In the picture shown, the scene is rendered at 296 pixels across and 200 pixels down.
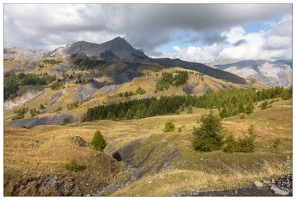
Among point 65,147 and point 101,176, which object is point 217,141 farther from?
point 65,147

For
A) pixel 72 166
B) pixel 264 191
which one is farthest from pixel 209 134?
pixel 72 166

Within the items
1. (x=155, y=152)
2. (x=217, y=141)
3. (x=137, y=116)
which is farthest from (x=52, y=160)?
(x=137, y=116)

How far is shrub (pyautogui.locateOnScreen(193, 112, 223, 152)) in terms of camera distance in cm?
3072

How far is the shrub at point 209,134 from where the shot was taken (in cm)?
3072

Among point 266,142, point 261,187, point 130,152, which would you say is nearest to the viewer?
point 261,187

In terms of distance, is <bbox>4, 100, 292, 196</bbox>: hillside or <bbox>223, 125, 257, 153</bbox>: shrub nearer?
<bbox>4, 100, 292, 196</bbox>: hillside

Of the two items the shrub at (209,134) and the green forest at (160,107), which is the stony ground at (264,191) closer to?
the shrub at (209,134)

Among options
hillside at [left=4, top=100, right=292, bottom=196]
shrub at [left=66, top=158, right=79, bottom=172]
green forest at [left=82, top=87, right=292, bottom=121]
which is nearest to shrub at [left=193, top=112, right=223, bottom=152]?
hillside at [left=4, top=100, right=292, bottom=196]

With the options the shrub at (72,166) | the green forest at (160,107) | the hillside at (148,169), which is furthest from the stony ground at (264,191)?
the green forest at (160,107)

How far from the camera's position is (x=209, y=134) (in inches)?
1241

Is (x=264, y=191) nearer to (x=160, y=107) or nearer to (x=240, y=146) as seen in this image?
(x=240, y=146)

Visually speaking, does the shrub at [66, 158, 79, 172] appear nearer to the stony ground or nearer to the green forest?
the stony ground

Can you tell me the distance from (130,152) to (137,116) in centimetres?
9000

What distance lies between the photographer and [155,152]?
43156mm
